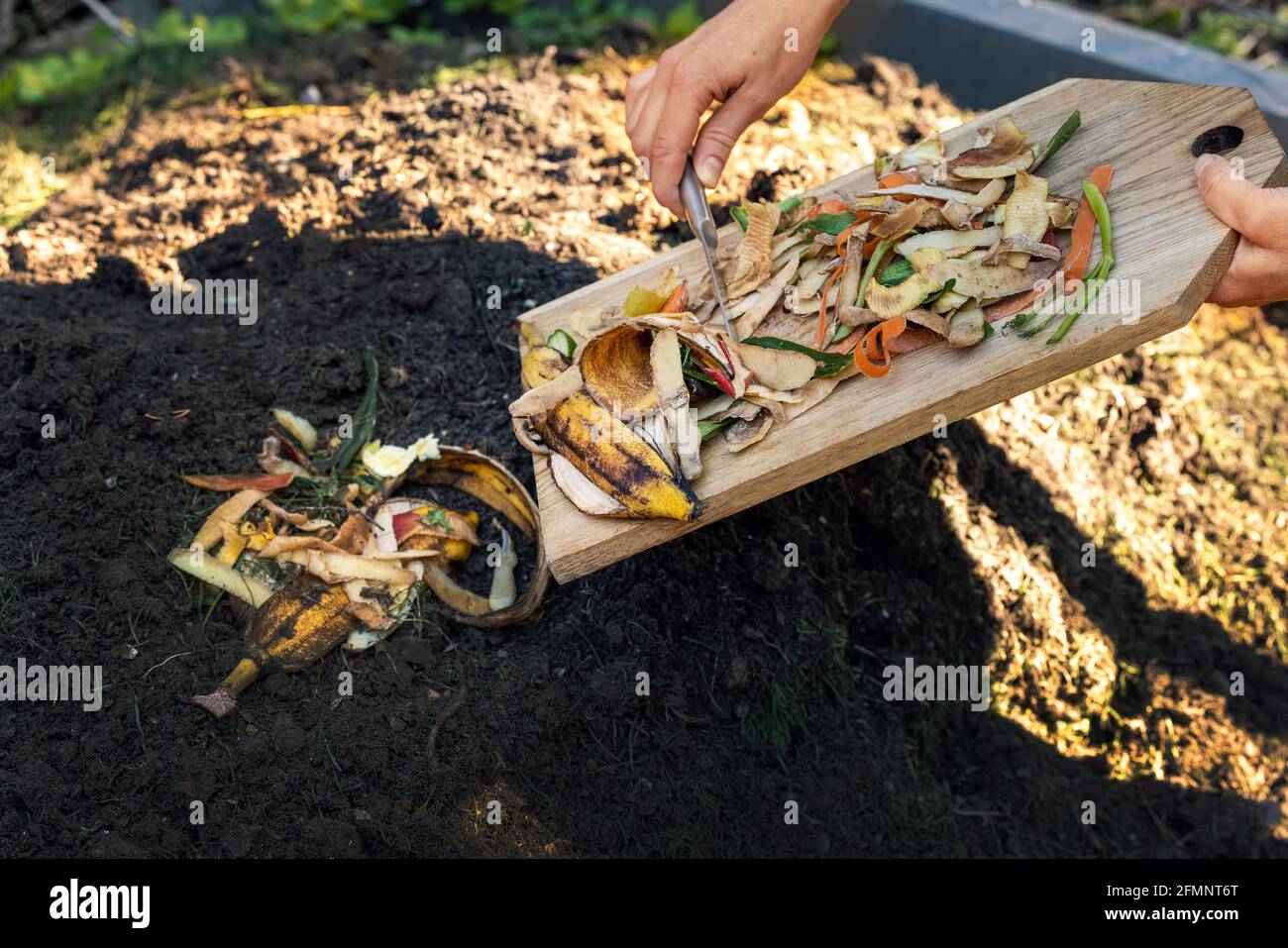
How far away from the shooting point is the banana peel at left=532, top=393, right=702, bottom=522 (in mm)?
2336

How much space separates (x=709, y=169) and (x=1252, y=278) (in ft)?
4.36

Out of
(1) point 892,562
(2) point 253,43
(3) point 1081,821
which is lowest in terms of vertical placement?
(3) point 1081,821

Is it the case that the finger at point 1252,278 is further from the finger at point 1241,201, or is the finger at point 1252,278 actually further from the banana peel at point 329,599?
the banana peel at point 329,599

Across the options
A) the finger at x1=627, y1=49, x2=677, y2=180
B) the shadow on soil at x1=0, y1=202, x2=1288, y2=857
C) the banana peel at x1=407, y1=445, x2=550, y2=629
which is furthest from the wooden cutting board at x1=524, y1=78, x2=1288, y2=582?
the finger at x1=627, y1=49, x2=677, y2=180

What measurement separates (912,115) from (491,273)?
2.15 m

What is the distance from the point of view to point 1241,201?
2297mm

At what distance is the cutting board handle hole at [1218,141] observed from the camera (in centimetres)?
246

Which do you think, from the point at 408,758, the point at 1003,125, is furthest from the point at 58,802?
the point at 1003,125

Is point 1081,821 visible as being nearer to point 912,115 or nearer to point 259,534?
point 259,534

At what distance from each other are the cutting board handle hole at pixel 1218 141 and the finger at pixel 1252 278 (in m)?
0.29

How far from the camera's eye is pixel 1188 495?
144 inches

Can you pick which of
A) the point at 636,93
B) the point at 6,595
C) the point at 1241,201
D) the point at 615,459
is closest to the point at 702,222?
the point at 636,93

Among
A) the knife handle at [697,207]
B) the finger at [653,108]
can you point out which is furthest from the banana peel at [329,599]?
the finger at [653,108]

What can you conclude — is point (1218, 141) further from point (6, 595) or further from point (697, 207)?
point (6, 595)
